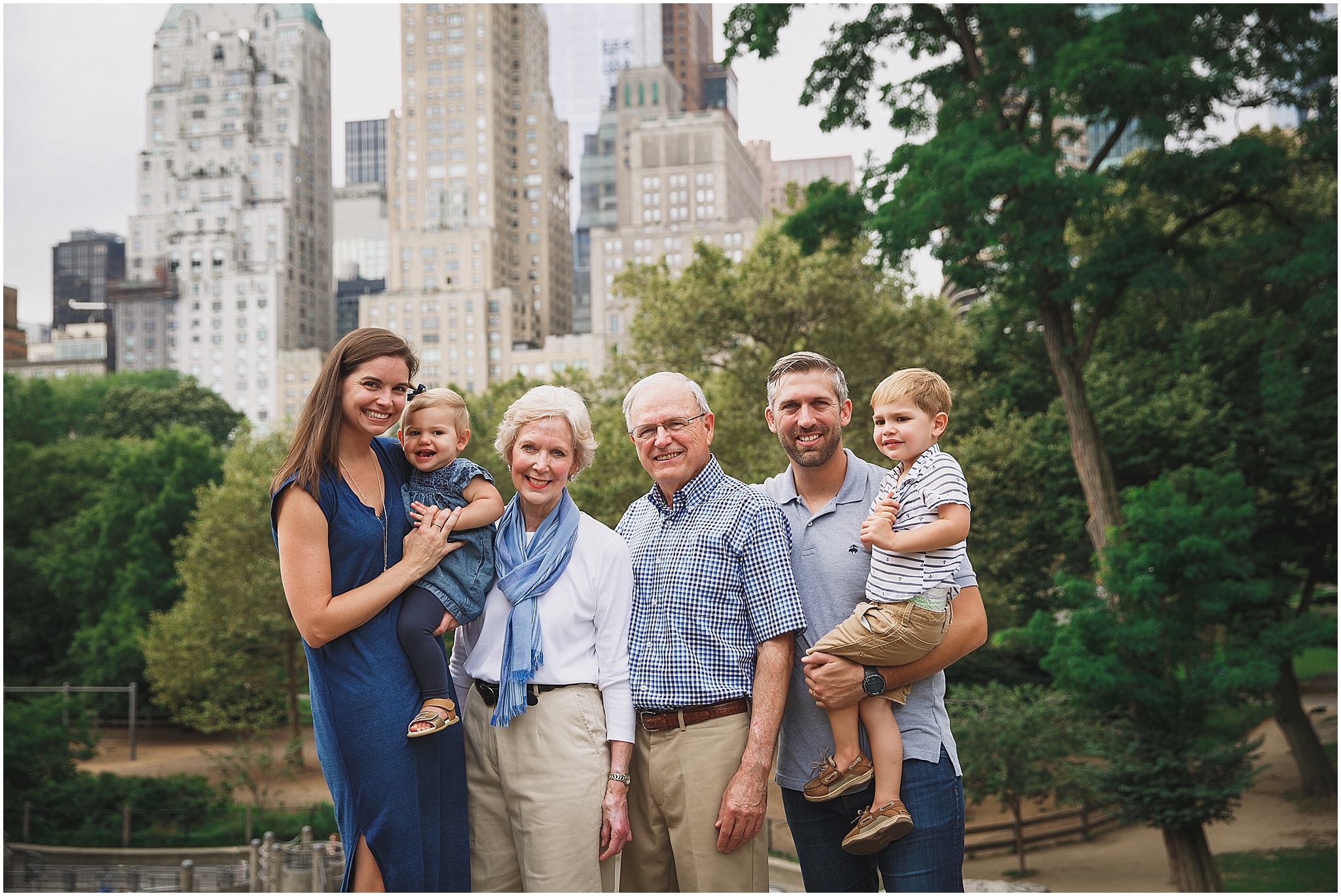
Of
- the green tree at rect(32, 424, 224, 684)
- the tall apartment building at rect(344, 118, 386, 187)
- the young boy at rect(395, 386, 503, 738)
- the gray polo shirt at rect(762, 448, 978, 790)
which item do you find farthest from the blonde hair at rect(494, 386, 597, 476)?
the tall apartment building at rect(344, 118, 386, 187)

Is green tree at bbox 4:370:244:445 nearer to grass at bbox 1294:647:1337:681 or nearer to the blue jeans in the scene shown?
the blue jeans

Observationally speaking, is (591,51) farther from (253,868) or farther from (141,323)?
(253,868)

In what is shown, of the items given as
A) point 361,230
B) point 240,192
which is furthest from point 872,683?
point 361,230

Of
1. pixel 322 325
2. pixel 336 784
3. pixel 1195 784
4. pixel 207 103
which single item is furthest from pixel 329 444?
pixel 207 103

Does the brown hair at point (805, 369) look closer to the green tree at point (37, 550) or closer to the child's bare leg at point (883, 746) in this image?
the child's bare leg at point (883, 746)

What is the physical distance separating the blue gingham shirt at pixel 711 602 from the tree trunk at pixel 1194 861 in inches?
513

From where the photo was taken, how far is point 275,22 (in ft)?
390

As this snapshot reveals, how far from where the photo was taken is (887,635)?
306 centimetres

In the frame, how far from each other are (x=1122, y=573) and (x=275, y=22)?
128304mm

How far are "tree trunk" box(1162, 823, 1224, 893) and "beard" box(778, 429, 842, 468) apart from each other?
13.0 meters

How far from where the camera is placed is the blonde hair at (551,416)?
10.6ft

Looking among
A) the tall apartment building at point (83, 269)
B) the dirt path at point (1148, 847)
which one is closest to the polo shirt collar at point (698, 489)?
the dirt path at point (1148, 847)

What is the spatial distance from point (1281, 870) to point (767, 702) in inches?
685

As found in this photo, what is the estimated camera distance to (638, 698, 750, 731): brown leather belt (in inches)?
124
